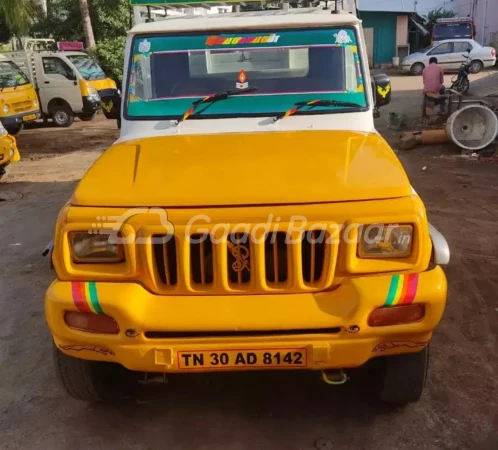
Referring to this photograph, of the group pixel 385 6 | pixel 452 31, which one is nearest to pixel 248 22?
pixel 452 31

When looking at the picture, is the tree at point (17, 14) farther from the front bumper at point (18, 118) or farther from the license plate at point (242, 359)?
the license plate at point (242, 359)

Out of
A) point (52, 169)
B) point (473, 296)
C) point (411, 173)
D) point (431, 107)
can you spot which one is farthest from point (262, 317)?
point (431, 107)

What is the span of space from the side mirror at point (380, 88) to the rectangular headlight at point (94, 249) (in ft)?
8.13

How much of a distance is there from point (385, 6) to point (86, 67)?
24.7 meters

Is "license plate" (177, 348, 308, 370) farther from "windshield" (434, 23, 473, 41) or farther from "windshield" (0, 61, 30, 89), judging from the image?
"windshield" (434, 23, 473, 41)

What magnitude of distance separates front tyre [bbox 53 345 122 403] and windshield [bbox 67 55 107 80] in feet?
43.1

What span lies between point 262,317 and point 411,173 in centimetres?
681

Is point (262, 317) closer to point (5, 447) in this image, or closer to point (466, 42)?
point (5, 447)

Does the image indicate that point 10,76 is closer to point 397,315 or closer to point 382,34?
point 397,315

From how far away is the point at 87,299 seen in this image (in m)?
2.69

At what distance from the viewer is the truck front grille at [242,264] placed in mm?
2717

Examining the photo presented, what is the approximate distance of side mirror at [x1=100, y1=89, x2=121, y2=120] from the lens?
4.65 meters

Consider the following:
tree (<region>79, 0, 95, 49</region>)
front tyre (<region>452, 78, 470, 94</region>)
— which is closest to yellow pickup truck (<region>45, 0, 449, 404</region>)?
front tyre (<region>452, 78, 470, 94</region>)

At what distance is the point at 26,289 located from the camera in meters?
5.12
